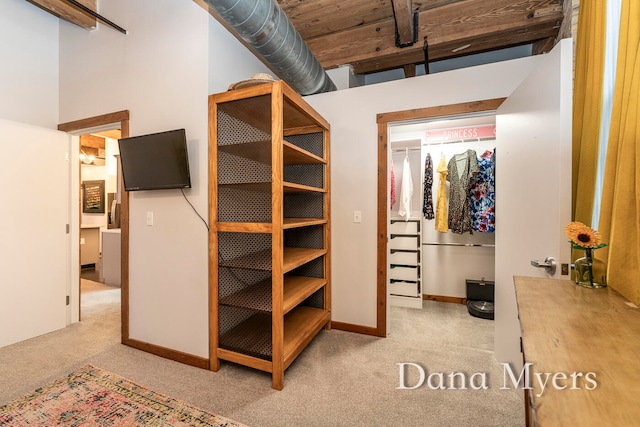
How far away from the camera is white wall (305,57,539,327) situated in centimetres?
244

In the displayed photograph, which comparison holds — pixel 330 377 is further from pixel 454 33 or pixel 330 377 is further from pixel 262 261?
pixel 454 33

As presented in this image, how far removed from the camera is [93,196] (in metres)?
5.25

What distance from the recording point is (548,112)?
1.38m

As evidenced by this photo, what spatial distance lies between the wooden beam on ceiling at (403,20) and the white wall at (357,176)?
1.47ft

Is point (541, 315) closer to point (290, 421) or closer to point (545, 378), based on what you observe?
point (545, 378)

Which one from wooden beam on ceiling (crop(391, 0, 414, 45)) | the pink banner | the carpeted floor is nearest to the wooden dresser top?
the carpeted floor

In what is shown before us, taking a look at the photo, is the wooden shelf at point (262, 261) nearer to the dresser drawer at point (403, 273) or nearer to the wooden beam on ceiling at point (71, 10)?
the dresser drawer at point (403, 273)

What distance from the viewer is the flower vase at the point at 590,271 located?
1.07m

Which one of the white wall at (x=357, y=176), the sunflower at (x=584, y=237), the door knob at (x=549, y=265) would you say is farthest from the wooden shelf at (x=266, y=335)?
the sunflower at (x=584, y=237)

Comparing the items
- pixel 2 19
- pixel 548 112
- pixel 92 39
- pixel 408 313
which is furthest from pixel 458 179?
pixel 2 19

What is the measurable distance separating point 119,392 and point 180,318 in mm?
533

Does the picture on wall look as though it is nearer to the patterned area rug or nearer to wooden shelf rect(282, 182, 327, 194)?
the patterned area rug

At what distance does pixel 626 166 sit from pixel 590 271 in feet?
1.34

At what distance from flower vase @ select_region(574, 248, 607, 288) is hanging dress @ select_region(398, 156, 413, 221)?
216 cm
